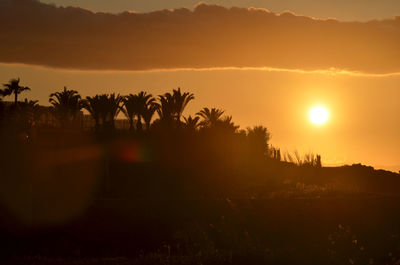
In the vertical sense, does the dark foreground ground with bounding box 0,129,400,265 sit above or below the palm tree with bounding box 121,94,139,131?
below

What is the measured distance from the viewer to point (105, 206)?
23.1 meters

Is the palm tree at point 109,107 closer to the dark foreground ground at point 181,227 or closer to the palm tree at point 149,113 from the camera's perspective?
the palm tree at point 149,113

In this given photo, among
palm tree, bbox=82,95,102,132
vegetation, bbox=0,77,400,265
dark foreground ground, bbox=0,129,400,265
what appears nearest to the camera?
dark foreground ground, bbox=0,129,400,265

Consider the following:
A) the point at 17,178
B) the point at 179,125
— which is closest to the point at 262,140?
the point at 179,125

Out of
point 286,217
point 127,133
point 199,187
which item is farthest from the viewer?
point 127,133

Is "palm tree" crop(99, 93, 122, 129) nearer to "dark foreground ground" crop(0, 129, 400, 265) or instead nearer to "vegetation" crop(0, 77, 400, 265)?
"vegetation" crop(0, 77, 400, 265)

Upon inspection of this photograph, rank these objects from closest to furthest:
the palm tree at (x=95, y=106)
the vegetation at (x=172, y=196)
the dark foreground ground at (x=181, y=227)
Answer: the dark foreground ground at (x=181, y=227) → the vegetation at (x=172, y=196) → the palm tree at (x=95, y=106)

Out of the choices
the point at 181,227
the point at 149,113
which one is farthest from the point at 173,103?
the point at 181,227

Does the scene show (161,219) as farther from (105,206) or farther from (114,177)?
(114,177)

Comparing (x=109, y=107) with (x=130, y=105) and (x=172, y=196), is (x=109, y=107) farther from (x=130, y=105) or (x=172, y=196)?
(x=172, y=196)

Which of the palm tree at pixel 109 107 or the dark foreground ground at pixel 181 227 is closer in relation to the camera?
the dark foreground ground at pixel 181 227

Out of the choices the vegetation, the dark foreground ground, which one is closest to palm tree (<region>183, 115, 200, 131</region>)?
the vegetation

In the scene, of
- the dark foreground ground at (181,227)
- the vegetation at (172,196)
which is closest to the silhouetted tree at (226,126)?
the vegetation at (172,196)

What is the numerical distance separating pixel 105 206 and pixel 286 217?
20.6 feet
